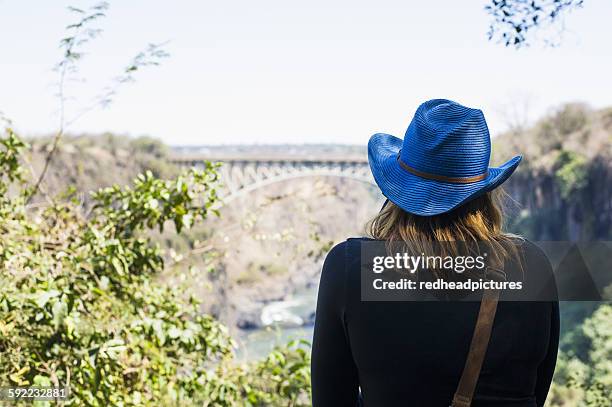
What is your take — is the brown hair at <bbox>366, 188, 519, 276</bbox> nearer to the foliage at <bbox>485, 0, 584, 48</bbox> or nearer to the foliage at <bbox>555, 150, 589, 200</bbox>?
the foliage at <bbox>485, 0, 584, 48</bbox>

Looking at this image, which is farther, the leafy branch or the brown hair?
the leafy branch

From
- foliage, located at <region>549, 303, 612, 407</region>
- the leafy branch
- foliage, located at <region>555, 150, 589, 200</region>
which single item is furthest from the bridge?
the leafy branch

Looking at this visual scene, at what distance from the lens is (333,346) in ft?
3.28

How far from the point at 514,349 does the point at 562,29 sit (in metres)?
1.54

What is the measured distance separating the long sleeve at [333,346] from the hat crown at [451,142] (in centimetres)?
18

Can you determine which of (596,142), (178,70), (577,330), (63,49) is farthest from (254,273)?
(63,49)

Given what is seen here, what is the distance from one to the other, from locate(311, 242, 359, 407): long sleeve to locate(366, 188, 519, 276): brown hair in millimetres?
83

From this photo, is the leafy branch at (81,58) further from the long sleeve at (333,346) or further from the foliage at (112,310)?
the long sleeve at (333,346)

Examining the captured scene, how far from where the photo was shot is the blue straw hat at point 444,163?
99 centimetres

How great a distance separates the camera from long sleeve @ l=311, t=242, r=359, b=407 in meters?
0.96

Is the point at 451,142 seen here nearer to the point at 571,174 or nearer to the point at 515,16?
the point at 515,16

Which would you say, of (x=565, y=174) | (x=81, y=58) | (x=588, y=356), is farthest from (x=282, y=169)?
(x=81, y=58)

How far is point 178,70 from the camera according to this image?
2911 centimetres

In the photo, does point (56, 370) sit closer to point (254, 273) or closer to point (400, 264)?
point (400, 264)
